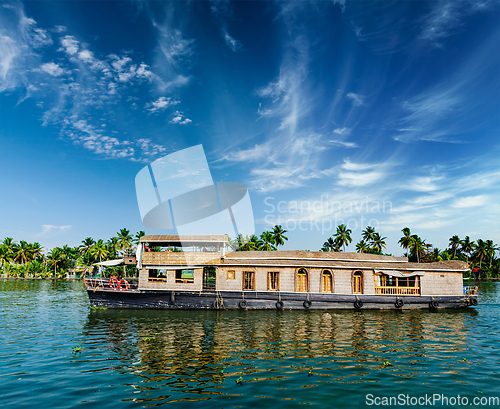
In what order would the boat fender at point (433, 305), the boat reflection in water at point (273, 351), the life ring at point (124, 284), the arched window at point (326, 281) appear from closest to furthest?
the boat reflection in water at point (273, 351) → the arched window at point (326, 281) → the boat fender at point (433, 305) → the life ring at point (124, 284)

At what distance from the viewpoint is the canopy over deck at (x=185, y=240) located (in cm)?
2192

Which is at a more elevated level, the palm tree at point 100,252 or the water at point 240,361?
the palm tree at point 100,252

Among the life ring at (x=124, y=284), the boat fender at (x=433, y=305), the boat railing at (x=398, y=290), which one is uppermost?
the life ring at (x=124, y=284)

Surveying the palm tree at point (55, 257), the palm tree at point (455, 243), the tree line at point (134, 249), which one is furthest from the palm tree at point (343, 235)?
the palm tree at point (55, 257)

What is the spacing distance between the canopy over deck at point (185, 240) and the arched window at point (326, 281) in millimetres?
7682

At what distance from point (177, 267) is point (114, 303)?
16.2 ft

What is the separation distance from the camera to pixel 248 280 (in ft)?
72.5

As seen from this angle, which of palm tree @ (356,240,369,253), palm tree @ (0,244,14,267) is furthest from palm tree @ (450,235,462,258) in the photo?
palm tree @ (0,244,14,267)

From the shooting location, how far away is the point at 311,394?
7.88m

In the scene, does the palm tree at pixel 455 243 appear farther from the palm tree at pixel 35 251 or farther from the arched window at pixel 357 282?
the palm tree at pixel 35 251

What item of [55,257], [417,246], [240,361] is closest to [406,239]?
[417,246]

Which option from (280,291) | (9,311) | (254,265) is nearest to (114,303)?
(9,311)

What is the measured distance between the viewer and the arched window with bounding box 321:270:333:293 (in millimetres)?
21875

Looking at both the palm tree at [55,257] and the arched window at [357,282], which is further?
the palm tree at [55,257]
